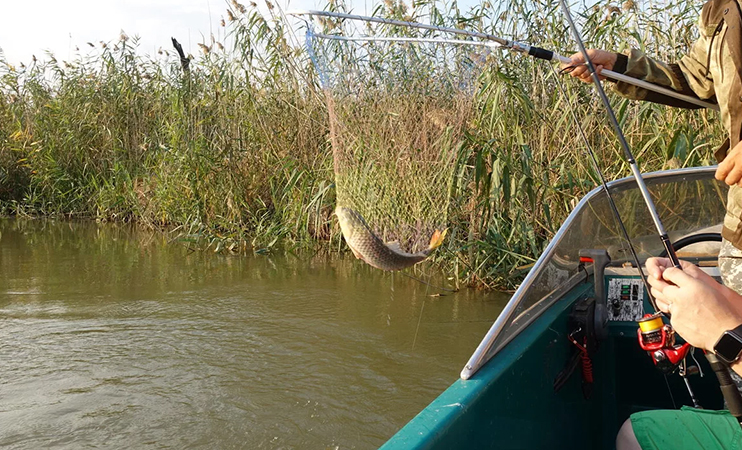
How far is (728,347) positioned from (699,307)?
0.08m

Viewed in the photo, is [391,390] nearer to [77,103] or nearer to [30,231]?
[30,231]

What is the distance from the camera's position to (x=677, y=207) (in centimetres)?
245

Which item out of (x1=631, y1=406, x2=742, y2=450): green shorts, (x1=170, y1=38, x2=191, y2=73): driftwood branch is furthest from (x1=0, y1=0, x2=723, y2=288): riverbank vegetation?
(x1=631, y1=406, x2=742, y2=450): green shorts

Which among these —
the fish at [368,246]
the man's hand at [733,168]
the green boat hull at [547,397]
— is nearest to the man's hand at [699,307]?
the man's hand at [733,168]

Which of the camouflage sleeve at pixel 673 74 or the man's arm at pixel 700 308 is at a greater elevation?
the camouflage sleeve at pixel 673 74

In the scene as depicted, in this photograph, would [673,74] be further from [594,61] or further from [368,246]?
[368,246]

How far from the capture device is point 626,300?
2.42 meters

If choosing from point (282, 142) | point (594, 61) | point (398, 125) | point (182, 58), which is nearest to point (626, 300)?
point (594, 61)

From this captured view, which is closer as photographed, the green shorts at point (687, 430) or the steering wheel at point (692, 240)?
the green shorts at point (687, 430)

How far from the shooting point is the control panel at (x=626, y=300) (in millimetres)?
2393

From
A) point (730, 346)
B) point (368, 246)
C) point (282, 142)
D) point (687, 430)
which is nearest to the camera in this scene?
point (730, 346)

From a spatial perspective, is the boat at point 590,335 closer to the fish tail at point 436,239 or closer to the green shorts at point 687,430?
the green shorts at point 687,430

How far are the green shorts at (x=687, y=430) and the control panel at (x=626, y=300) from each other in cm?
75

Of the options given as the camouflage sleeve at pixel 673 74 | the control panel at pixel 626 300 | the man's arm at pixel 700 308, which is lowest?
the control panel at pixel 626 300
